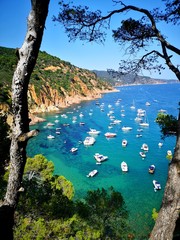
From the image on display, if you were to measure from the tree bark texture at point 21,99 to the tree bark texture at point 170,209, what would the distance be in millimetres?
2311

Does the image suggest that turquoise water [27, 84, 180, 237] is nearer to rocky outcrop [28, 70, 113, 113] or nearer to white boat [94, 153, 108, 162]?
white boat [94, 153, 108, 162]

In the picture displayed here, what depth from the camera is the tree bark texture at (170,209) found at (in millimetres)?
3373

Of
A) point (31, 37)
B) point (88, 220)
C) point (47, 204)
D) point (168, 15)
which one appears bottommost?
point (88, 220)

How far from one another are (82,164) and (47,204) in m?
22.3

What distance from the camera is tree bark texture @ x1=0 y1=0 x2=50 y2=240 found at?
228 centimetres

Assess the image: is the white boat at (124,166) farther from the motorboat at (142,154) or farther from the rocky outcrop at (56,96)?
the rocky outcrop at (56,96)

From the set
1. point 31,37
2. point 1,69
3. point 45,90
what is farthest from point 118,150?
point 45,90

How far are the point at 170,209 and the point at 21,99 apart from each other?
114 inches

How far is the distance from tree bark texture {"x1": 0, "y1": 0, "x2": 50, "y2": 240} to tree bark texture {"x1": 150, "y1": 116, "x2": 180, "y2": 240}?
231 cm

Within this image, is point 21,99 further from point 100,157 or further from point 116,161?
point 116,161

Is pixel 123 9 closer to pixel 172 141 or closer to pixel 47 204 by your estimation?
pixel 47 204

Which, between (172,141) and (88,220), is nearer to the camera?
(88,220)

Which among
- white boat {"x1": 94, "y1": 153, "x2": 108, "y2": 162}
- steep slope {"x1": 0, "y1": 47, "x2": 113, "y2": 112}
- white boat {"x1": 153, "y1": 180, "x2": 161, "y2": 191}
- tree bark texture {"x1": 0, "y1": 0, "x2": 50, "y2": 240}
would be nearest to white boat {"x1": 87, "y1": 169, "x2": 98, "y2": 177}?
white boat {"x1": 94, "y1": 153, "x2": 108, "y2": 162}

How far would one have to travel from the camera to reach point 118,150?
39281mm
